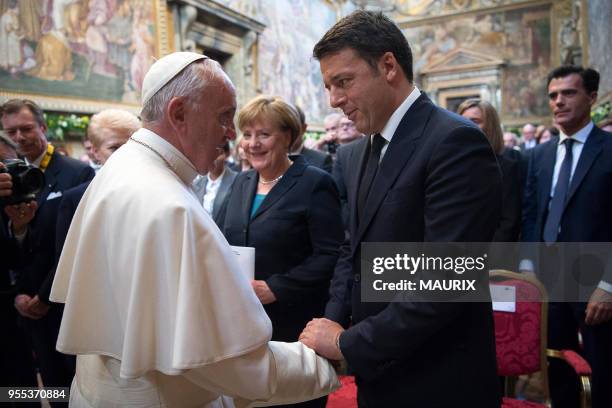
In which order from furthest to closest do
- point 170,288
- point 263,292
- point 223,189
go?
point 223,189 → point 263,292 → point 170,288

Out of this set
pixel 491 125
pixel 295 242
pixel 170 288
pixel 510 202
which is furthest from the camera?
pixel 510 202

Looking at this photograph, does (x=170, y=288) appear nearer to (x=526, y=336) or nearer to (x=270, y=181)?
(x=270, y=181)

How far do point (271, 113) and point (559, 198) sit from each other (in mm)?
2082

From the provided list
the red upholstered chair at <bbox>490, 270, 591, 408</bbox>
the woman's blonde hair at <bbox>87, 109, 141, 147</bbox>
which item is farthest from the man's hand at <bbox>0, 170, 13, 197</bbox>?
the red upholstered chair at <bbox>490, 270, 591, 408</bbox>

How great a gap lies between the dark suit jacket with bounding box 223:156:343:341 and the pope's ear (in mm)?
1106

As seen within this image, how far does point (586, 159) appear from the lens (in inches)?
125

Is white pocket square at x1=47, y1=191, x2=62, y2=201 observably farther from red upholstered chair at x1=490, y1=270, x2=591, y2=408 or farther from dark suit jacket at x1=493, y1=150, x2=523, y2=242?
dark suit jacket at x1=493, y1=150, x2=523, y2=242

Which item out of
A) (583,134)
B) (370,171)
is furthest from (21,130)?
(583,134)

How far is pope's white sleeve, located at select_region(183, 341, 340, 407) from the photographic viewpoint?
1411 millimetres

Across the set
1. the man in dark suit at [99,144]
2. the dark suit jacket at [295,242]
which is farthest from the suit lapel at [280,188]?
the man in dark suit at [99,144]

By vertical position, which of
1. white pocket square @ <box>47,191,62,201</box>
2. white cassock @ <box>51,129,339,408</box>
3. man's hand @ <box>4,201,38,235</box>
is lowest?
white cassock @ <box>51,129,339,408</box>

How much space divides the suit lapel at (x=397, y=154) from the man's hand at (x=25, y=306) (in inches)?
103

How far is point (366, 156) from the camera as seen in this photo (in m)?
1.92

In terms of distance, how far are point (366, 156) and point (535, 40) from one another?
2176cm
